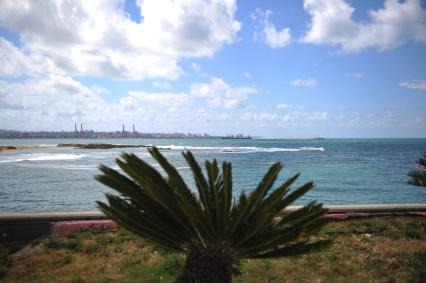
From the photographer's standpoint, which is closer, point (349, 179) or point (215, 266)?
point (215, 266)

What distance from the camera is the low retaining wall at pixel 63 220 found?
824cm

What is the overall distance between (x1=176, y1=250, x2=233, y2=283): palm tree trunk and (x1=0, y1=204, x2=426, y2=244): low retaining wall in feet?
19.6

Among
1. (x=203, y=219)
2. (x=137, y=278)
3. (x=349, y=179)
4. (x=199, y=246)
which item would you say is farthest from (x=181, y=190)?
(x=349, y=179)

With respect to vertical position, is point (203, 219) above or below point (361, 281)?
above

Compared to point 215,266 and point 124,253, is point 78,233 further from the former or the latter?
point 215,266

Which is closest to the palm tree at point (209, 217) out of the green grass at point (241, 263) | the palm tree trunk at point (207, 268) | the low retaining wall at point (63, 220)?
the palm tree trunk at point (207, 268)

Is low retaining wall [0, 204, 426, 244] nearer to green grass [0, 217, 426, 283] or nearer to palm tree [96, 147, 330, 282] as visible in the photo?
green grass [0, 217, 426, 283]

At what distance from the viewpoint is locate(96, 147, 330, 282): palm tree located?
2904 millimetres

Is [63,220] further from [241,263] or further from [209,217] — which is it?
[209,217]

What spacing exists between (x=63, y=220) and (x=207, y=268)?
7286mm

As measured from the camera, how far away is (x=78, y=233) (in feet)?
27.3

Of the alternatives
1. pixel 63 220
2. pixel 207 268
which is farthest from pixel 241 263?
pixel 63 220

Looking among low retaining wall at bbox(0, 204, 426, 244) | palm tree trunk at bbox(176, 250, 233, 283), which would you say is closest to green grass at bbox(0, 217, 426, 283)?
low retaining wall at bbox(0, 204, 426, 244)

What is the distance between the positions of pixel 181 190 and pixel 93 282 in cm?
367
